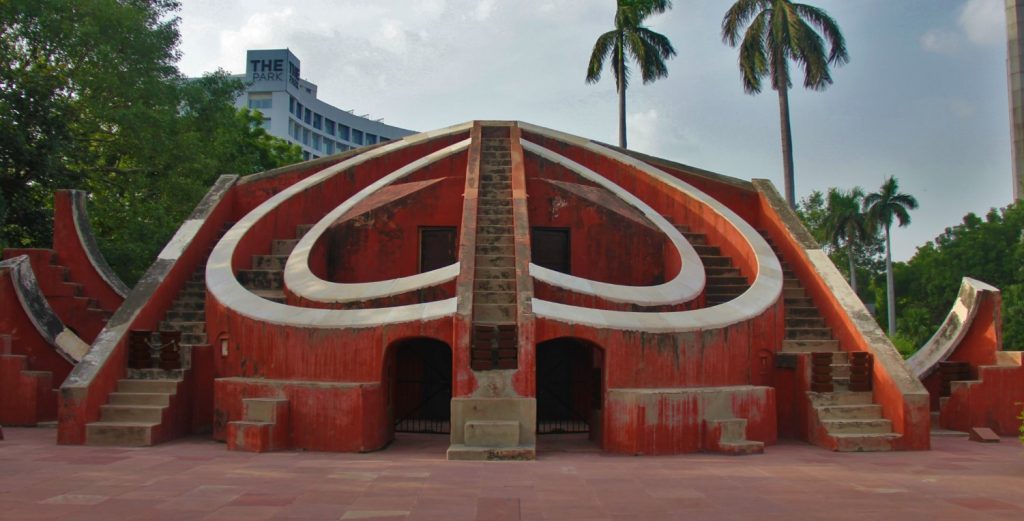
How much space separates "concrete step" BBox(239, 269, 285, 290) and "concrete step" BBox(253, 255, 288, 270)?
0.35 m

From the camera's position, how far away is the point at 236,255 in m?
10.0

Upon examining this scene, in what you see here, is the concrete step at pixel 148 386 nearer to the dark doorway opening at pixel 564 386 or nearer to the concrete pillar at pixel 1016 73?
the dark doorway opening at pixel 564 386

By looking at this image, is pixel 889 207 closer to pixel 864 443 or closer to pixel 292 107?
pixel 864 443

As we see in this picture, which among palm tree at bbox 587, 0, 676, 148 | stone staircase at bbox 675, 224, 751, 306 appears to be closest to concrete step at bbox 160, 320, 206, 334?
stone staircase at bbox 675, 224, 751, 306

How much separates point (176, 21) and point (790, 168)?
12443mm

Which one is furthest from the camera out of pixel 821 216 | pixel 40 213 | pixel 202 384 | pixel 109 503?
pixel 821 216

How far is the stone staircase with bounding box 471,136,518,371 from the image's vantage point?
7.23 metres

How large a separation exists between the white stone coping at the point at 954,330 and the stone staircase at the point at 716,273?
2.23m

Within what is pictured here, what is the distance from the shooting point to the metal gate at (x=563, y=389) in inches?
367

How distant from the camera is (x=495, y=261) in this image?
350 inches

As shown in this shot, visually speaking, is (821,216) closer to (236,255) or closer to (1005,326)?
(1005,326)

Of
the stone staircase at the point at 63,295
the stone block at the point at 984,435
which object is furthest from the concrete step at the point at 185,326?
the stone block at the point at 984,435

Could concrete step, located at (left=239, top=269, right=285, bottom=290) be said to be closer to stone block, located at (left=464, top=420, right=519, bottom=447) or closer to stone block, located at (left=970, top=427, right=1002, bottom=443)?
stone block, located at (left=464, top=420, right=519, bottom=447)

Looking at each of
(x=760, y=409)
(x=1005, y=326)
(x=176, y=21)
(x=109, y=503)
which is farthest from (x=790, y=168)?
(x=109, y=503)
